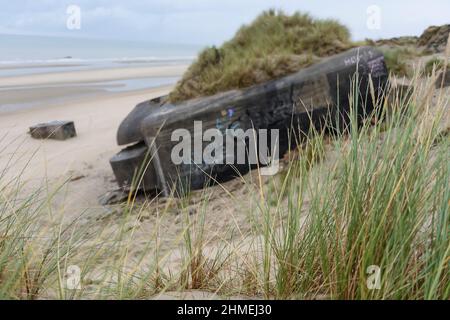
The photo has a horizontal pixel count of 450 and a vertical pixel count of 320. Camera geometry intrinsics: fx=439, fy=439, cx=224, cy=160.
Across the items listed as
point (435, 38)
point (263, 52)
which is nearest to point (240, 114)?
point (263, 52)

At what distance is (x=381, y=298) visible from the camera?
1.52 m

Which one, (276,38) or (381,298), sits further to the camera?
(276,38)

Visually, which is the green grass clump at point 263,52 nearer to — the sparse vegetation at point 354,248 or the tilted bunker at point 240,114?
the tilted bunker at point 240,114

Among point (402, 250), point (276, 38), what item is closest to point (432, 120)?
point (402, 250)

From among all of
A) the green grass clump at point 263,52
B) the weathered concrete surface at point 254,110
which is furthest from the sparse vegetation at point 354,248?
the green grass clump at point 263,52

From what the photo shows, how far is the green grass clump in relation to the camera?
5.75 m

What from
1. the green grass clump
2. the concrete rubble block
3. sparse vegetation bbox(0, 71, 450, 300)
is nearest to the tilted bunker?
the green grass clump

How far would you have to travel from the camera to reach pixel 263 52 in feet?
20.5

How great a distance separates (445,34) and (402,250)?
10589mm

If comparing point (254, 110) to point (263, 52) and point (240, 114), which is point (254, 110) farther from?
point (263, 52)

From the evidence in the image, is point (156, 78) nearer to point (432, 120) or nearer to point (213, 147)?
point (213, 147)

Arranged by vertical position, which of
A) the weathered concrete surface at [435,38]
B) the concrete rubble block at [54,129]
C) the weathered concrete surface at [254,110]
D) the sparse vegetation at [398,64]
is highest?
the weathered concrete surface at [435,38]

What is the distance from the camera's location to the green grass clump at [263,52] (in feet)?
18.9

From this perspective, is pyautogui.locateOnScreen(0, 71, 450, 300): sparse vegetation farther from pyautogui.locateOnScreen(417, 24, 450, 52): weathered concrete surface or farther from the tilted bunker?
pyautogui.locateOnScreen(417, 24, 450, 52): weathered concrete surface
